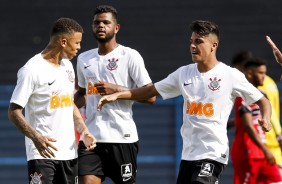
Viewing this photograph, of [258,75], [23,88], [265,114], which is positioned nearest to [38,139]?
[23,88]

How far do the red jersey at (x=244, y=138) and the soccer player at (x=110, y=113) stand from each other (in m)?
2.09

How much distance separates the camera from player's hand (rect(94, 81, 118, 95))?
8.70m

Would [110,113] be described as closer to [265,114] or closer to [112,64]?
[112,64]

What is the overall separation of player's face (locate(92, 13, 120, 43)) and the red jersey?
7.59 ft

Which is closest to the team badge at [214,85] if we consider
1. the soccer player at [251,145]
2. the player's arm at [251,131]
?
the player's arm at [251,131]

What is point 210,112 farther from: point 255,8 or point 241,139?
point 255,8

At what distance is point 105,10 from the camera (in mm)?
9250

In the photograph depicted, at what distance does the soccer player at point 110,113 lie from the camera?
9.12m

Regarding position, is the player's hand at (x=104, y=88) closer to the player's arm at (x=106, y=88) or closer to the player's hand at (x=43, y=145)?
the player's arm at (x=106, y=88)

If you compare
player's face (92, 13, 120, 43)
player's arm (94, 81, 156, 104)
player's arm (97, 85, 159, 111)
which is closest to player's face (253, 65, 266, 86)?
player's face (92, 13, 120, 43)

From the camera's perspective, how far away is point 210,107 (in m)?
8.23

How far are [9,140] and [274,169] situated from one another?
6.07 meters

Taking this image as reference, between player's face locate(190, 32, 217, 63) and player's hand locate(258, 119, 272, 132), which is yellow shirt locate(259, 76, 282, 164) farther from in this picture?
player's hand locate(258, 119, 272, 132)

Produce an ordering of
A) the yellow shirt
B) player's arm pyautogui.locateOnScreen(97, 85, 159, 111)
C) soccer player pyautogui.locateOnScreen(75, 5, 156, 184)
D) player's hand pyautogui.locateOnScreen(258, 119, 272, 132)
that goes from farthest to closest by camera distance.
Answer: the yellow shirt < soccer player pyautogui.locateOnScreen(75, 5, 156, 184) < player's arm pyautogui.locateOnScreen(97, 85, 159, 111) < player's hand pyautogui.locateOnScreen(258, 119, 272, 132)
